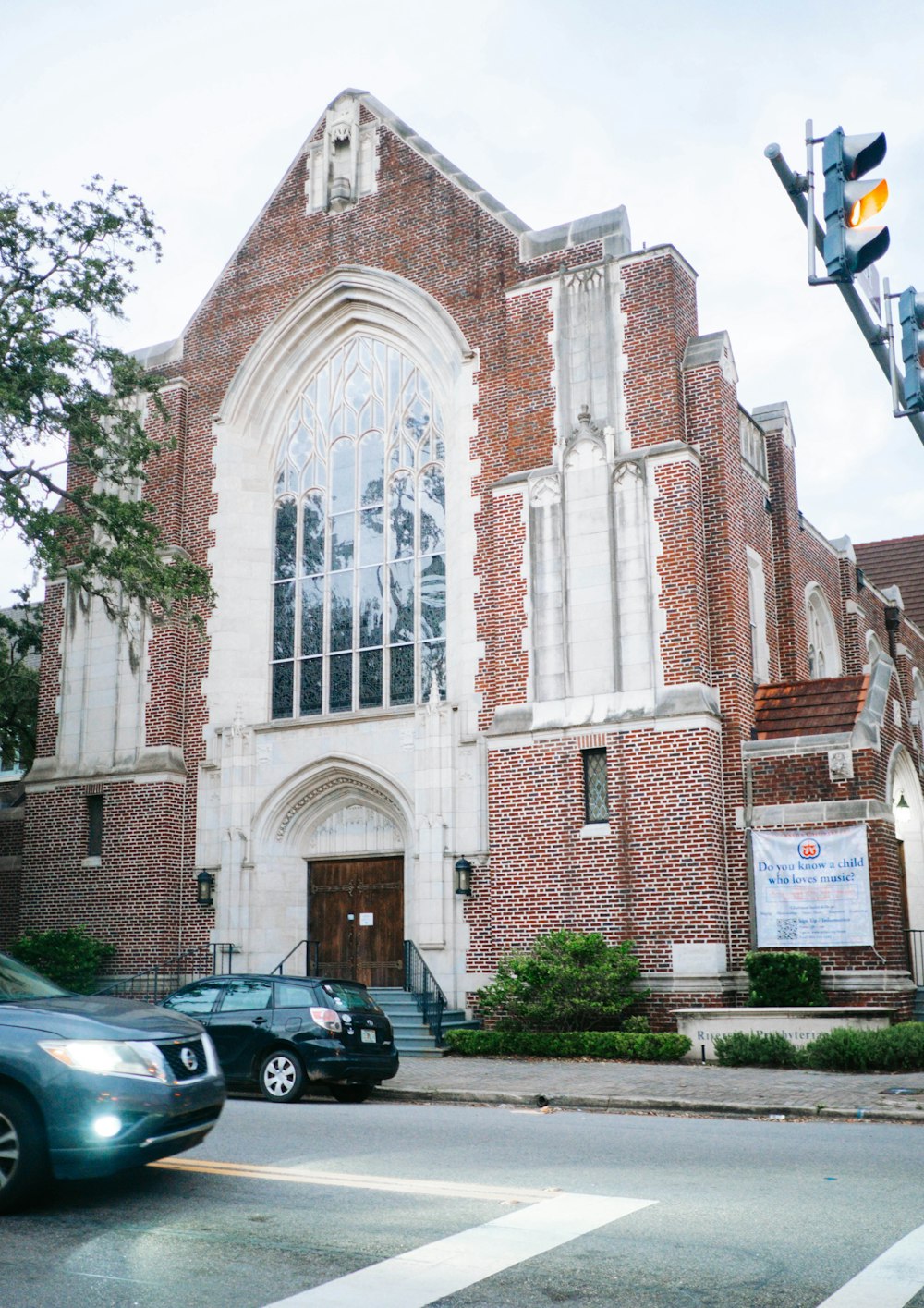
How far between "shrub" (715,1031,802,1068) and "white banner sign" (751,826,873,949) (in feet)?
6.45

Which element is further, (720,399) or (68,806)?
(68,806)

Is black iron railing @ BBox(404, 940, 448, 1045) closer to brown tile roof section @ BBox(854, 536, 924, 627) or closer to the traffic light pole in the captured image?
the traffic light pole

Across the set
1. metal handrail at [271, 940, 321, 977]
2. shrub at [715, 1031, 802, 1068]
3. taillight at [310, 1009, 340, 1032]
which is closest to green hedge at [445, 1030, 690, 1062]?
shrub at [715, 1031, 802, 1068]

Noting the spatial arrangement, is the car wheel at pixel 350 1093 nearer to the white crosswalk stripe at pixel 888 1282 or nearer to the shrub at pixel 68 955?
the white crosswalk stripe at pixel 888 1282

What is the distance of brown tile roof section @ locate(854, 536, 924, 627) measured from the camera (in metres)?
39.4

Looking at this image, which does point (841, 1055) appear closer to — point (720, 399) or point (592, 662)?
point (592, 662)

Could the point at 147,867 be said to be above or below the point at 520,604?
below

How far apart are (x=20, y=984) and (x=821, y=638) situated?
21310 millimetres

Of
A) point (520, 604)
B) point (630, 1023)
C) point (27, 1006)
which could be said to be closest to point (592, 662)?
point (520, 604)

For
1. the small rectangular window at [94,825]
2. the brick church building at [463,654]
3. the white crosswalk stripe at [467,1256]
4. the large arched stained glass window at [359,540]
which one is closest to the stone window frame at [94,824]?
the small rectangular window at [94,825]

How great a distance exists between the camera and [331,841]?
74.2ft

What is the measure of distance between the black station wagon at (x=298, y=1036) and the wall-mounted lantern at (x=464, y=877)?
5777mm

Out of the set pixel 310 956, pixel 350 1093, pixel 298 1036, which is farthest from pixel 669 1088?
pixel 310 956

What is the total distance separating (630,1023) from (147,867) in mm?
9378
